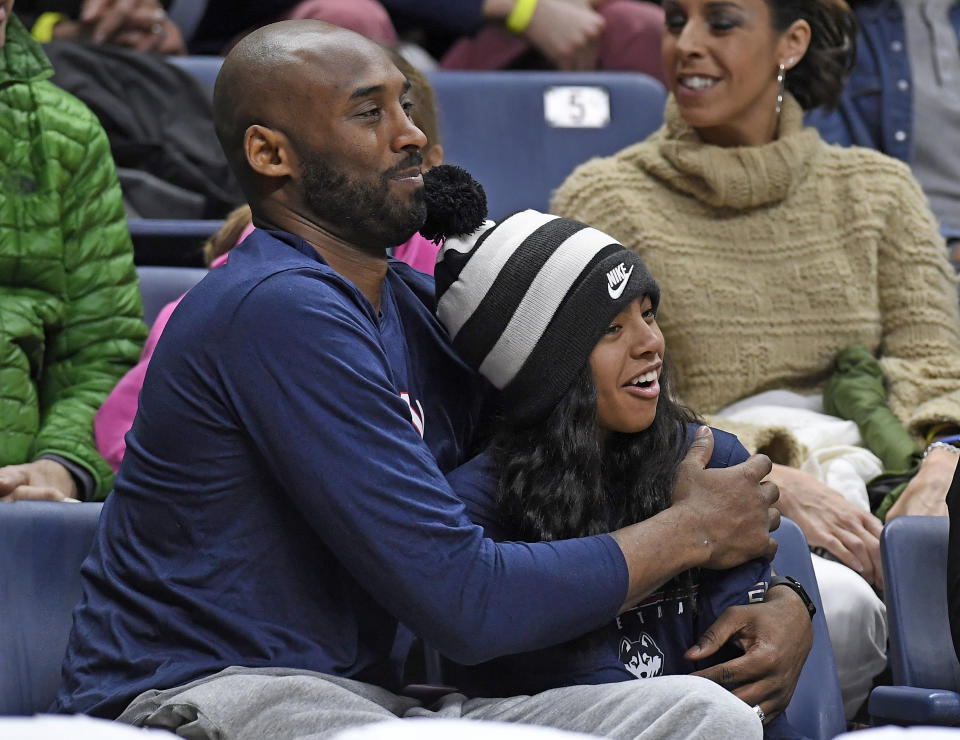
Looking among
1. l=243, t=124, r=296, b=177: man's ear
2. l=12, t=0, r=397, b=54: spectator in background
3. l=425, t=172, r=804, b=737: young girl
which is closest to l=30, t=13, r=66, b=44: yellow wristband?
l=12, t=0, r=397, b=54: spectator in background

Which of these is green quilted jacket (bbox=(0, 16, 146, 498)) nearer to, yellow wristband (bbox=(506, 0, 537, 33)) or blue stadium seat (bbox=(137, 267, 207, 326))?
blue stadium seat (bbox=(137, 267, 207, 326))

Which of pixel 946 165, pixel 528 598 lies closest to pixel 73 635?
pixel 528 598

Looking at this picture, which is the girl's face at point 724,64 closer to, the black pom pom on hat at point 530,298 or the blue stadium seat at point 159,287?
the blue stadium seat at point 159,287

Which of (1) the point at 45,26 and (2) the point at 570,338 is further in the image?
(1) the point at 45,26

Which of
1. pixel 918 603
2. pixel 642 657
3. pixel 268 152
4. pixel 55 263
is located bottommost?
pixel 918 603

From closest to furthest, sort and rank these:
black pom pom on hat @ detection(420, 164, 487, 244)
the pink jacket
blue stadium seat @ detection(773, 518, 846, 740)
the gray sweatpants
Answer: the gray sweatpants → black pom pom on hat @ detection(420, 164, 487, 244) → blue stadium seat @ detection(773, 518, 846, 740) → the pink jacket

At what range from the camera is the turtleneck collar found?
9.39 ft

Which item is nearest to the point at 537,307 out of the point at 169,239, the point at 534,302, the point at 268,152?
the point at 534,302

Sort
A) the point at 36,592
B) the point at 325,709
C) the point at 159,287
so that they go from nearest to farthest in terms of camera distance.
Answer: the point at 325,709, the point at 36,592, the point at 159,287

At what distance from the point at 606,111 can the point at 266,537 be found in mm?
2163

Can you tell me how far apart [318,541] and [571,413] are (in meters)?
0.36

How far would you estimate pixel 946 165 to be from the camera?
3648mm

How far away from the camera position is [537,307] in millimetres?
1774

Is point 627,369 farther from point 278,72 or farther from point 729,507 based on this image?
point 278,72
